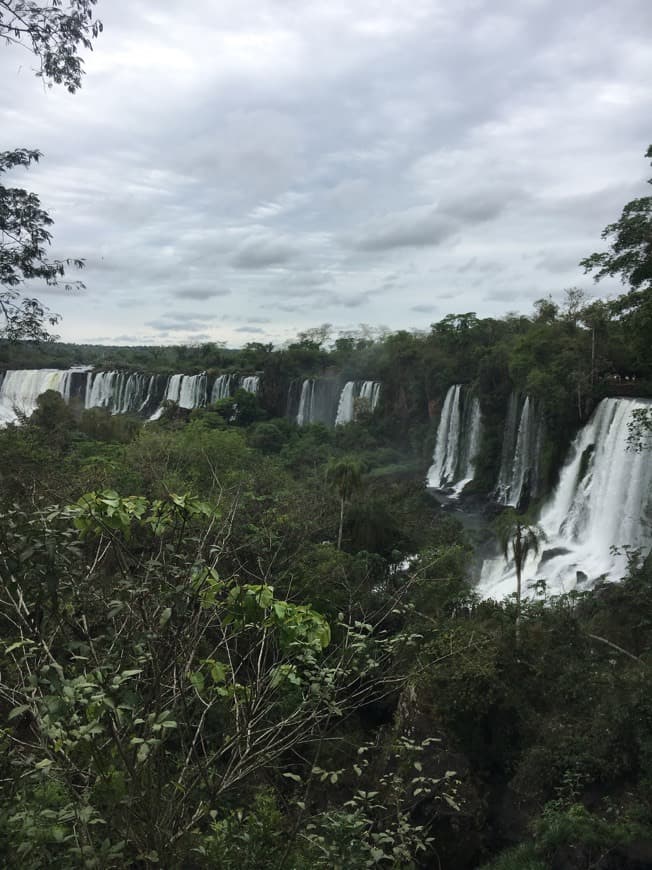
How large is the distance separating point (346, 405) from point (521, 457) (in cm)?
1876

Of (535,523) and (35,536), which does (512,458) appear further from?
(35,536)

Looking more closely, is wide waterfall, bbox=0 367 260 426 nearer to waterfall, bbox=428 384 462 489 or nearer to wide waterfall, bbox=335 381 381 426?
wide waterfall, bbox=335 381 381 426

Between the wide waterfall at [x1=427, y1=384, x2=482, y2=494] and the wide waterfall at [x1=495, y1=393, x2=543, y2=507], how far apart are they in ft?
9.63

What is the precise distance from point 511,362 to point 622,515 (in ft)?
37.9

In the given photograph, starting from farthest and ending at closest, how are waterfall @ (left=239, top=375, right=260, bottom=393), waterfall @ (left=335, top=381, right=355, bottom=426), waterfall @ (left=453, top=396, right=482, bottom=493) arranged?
1. waterfall @ (left=239, top=375, right=260, bottom=393)
2. waterfall @ (left=335, top=381, right=355, bottom=426)
3. waterfall @ (left=453, top=396, right=482, bottom=493)

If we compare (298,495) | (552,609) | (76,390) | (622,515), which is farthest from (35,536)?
(76,390)

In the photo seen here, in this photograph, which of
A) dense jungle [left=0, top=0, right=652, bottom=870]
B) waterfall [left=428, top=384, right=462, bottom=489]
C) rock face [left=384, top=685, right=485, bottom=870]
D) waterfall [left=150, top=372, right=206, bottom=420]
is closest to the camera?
dense jungle [left=0, top=0, right=652, bottom=870]

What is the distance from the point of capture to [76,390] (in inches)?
1903

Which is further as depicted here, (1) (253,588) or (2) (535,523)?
(2) (535,523)

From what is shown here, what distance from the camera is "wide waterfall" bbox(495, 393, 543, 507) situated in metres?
27.0

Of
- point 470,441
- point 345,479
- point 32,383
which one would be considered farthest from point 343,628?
point 32,383

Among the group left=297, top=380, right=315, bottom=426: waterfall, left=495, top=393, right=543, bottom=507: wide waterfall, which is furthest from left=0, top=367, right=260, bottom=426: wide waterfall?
left=495, top=393, right=543, bottom=507: wide waterfall

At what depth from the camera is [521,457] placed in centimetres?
2792

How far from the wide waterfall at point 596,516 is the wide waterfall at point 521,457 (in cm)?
336
